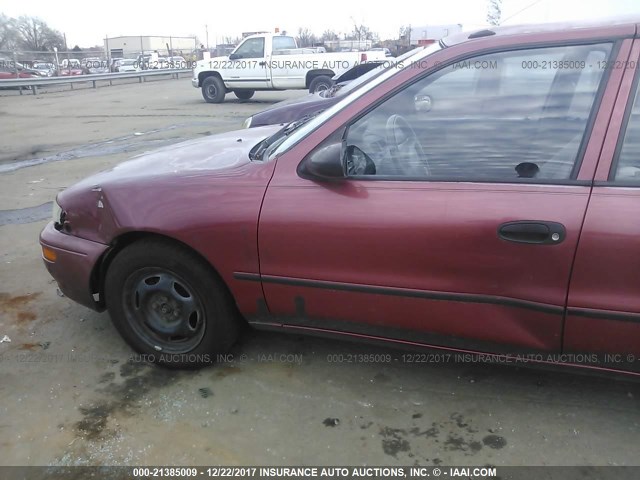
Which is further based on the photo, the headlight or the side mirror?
the headlight

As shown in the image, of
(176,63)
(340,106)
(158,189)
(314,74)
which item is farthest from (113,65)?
(340,106)

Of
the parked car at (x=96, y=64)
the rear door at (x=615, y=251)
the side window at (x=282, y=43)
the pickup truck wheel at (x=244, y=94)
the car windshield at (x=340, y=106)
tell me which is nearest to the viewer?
the rear door at (x=615, y=251)

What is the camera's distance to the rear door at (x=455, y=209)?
207 cm

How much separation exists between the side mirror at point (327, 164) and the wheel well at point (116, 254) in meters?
0.69

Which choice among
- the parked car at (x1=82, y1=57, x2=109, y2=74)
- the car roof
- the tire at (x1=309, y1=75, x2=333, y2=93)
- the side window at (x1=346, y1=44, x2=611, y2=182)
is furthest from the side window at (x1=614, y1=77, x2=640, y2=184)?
the parked car at (x1=82, y1=57, x2=109, y2=74)

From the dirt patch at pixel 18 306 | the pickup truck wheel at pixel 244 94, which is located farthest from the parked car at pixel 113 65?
the dirt patch at pixel 18 306

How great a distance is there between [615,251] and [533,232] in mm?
292

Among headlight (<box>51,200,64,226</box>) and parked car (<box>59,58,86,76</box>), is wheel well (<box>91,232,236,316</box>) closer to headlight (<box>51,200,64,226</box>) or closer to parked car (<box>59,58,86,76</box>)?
headlight (<box>51,200,64,226</box>)

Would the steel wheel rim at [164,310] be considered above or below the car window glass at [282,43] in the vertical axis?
below

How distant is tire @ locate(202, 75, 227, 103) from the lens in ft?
52.3

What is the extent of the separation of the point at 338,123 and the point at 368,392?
4.33 feet

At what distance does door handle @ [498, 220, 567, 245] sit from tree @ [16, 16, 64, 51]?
55.4 meters

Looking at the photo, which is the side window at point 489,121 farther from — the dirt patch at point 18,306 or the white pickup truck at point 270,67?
the white pickup truck at point 270,67

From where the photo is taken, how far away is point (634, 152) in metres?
2.04
